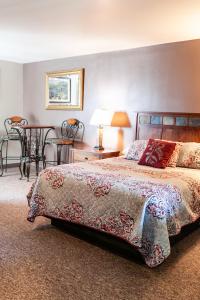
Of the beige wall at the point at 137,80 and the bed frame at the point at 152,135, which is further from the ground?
the beige wall at the point at 137,80

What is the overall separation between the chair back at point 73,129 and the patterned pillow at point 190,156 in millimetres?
2284

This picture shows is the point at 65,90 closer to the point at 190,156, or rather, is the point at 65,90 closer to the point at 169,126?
the point at 169,126

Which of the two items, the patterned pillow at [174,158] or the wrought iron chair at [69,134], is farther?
the wrought iron chair at [69,134]

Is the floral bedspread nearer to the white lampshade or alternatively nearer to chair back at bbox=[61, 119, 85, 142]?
the white lampshade

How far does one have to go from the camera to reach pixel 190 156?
3561 mm

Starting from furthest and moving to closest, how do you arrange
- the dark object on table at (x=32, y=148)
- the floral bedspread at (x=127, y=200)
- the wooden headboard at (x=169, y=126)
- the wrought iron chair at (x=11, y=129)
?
the wrought iron chair at (x=11, y=129) < the dark object on table at (x=32, y=148) < the wooden headboard at (x=169, y=126) < the floral bedspread at (x=127, y=200)

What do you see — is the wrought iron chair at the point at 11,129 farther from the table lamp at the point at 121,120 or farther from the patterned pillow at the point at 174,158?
the patterned pillow at the point at 174,158

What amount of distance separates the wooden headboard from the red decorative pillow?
0.49 m

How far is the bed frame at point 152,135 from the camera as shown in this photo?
8.91 ft

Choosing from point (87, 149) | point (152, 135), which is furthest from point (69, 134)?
point (152, 135)

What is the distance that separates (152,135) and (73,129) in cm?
181

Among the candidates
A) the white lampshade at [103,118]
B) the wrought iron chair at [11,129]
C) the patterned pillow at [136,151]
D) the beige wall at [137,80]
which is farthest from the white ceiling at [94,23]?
the wrought iron chair at [11,129]

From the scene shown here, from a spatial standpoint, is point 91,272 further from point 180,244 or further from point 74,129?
point 74,129

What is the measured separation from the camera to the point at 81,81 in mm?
5297
